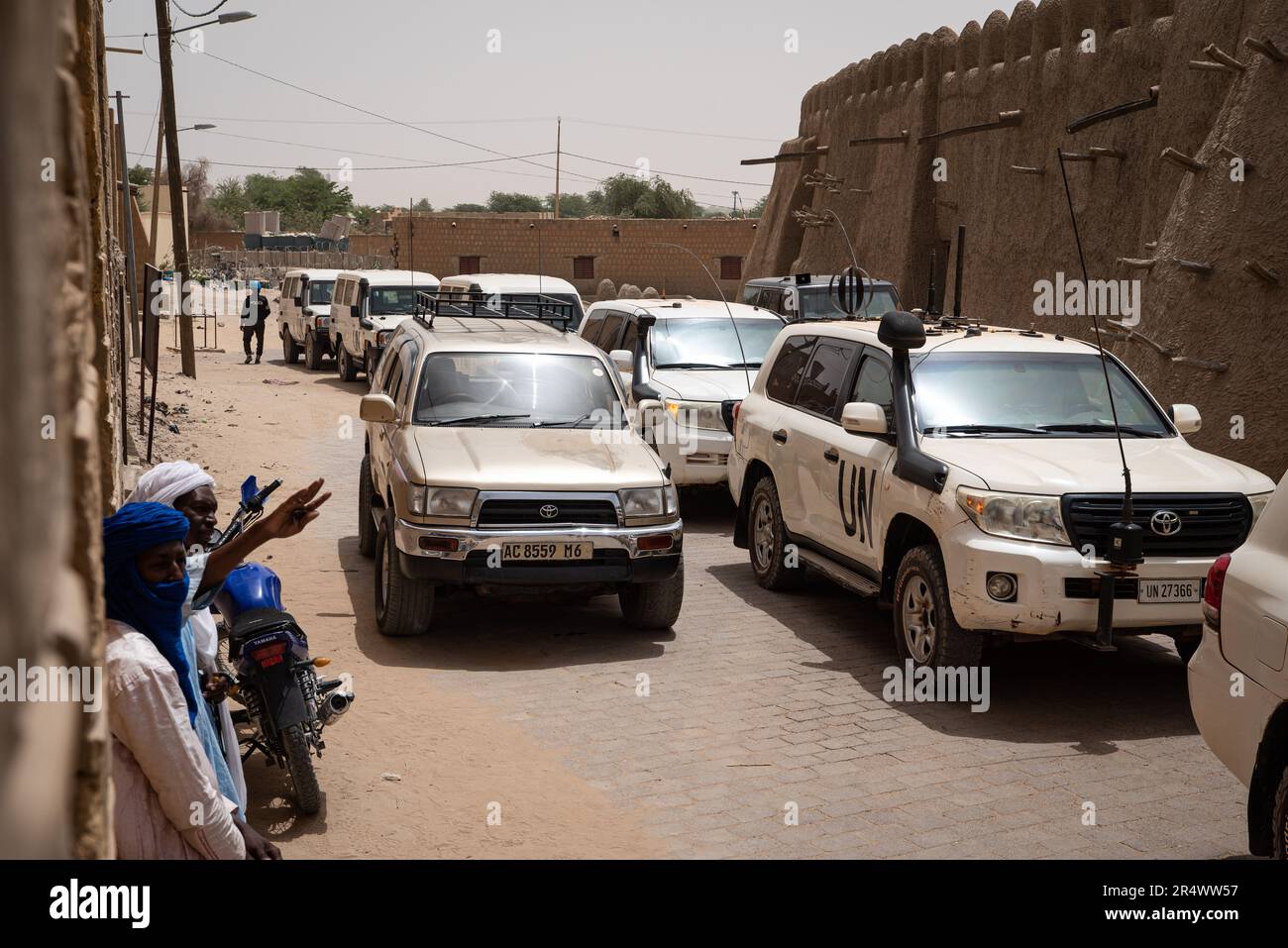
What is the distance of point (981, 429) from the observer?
25.7 feet

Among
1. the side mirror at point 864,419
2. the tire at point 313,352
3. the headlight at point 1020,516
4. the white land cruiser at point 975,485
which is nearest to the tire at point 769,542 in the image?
the white land cruiser at point 975,485

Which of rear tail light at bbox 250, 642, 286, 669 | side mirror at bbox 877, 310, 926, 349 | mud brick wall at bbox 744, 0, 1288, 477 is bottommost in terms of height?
rear tail light at bbox 250, 642, 286, 669

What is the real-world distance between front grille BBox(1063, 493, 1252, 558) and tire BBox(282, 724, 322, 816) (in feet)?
12.5

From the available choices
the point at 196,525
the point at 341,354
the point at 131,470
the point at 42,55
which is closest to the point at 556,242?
the point at 341,354

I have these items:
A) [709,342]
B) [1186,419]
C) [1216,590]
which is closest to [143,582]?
[1216,590]

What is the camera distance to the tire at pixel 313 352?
97.2 feet

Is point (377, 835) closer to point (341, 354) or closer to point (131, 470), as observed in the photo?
point (131, 470)

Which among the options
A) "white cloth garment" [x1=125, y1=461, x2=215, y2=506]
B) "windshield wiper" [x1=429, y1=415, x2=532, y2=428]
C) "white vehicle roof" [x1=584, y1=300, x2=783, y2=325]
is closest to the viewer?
"white cloth garment" [x1=125, y1=461, x2=215, y2=506]

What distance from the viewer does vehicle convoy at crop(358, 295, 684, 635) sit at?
26.1 feet

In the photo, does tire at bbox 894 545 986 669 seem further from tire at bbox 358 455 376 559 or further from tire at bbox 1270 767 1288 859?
tire at bbox 358 455 376 559

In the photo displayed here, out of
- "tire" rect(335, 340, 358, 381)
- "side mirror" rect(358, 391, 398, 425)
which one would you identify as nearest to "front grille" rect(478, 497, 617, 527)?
"side mirror" rect(358, 391, 398, 425)

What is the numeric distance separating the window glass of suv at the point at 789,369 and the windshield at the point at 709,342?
300 centimetres

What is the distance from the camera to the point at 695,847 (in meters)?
5.25

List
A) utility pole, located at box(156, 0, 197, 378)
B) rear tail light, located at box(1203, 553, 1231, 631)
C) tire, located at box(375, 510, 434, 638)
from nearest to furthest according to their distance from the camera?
rear tail light, located at box(1203, 553, 1231, 631) → tire, located at box(375, 510, 434, 638) → utility pole, located at box(156, 0, 197, 378)
